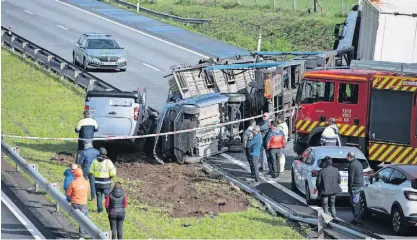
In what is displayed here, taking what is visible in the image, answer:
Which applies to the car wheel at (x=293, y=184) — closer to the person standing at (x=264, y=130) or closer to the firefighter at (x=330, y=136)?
the firefighter at (x=330, y=136)

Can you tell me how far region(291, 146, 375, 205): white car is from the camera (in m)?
21.7

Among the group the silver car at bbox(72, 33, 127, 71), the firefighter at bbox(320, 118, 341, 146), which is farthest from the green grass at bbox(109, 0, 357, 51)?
→ the firefighter at bbox(320, 118, 341, 146)

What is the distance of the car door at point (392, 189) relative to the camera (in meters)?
19.3

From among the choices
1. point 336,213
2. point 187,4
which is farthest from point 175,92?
point 187,4

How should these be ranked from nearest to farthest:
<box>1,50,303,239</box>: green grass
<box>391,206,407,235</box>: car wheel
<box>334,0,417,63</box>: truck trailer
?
<box>1,50,303,239</box>: green grass
<box>391,206,407,235</box>: car wheel
<box>334,0,417,63</box>: truck trailer

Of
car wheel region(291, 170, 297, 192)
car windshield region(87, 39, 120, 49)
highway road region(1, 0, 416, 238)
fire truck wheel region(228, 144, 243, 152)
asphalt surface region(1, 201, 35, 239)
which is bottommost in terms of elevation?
highway road region(1, 0, 416, 238)

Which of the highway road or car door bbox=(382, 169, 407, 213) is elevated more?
car door bbox=(382, 169, 407, 213)

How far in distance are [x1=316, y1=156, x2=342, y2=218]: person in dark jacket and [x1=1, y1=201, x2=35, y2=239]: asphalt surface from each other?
253 inches

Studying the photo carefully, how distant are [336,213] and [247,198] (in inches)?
79.4

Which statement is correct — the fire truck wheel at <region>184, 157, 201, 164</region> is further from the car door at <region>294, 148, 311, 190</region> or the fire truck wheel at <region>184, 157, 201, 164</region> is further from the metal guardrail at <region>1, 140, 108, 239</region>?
the metal guardrail at <region>1, 140, 108, 239</region>

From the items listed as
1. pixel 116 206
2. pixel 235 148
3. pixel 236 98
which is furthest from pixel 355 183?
pixel 236 98

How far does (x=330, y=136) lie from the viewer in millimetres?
24625

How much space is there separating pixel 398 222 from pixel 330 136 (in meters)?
5.77

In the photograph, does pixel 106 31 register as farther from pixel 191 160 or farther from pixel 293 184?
pixel 293 184
